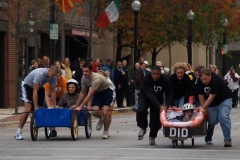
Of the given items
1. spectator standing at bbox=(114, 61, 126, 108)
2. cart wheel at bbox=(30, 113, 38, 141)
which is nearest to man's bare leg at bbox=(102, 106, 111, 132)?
cart wheel at bbox=(30, 113, 38, 141)

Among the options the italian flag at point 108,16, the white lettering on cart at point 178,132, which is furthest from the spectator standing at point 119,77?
the white lettering on cart at point 178,132

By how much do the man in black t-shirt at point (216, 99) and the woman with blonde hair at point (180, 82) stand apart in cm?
107

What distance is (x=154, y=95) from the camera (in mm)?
16906

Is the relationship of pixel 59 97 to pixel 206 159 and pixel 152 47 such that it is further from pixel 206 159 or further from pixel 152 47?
pixel 152 47

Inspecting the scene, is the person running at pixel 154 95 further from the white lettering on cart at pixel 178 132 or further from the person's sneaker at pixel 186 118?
the white lettering on cart at pixel 178 132

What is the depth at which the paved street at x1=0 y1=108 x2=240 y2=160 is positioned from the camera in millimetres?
14413

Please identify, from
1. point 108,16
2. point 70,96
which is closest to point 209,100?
point 70,96

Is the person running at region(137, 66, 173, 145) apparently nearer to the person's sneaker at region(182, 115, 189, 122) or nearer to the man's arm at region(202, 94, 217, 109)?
the person's sneaker at region(182, 115, 189, 122)

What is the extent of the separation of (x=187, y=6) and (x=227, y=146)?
2879cm

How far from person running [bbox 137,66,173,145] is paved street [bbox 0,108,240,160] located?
17.4 inches

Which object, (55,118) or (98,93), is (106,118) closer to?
(98,93)

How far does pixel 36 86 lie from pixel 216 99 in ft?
13.3

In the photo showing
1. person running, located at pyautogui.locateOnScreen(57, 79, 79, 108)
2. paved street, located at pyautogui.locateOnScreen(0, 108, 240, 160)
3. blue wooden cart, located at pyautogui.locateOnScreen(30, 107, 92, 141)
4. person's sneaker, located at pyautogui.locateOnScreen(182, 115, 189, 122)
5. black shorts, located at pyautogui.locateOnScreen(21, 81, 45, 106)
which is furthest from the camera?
black shorts, located at pyautogui.locateOnScreen(21, 81, 45, 106)

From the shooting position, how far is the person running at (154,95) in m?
16.8
